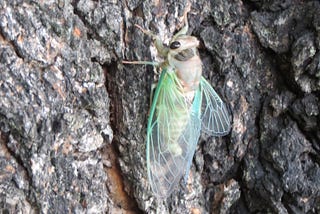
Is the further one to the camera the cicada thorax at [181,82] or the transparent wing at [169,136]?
the cicada thorax at [181,82]

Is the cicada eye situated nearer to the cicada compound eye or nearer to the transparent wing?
the cicada compound eye

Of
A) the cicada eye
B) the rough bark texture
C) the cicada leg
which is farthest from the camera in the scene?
the cicada eye

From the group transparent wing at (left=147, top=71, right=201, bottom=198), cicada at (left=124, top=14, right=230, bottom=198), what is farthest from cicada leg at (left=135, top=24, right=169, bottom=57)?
transparent wing at (left=147, top=71, right=201, bottom=198)

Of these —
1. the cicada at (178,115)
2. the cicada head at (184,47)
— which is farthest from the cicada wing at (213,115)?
the cicada head at (184,47)

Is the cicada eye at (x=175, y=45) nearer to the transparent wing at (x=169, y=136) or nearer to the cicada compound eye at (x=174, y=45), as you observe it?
the cicada compound eye at (x=174, y=45)

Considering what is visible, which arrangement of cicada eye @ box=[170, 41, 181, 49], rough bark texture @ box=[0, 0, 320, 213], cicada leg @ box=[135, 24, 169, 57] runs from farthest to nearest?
cicada eye @ box=[170, 41, 181, 49]
cicada leg @ box=[135, 24, 169, 57]
rough bark texture @ box=[0, 0, 320, 213]

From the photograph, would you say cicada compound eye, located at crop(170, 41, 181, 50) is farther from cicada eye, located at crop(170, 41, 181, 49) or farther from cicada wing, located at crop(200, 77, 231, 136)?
cicada wing, located at crop(200, 77, 231, 136)

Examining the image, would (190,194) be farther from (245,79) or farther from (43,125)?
(43,125)

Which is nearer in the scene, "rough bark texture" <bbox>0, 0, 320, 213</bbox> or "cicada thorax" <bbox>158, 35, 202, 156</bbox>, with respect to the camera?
"rough bark texture" <bbox>0, 0, 320, 213</bbox>

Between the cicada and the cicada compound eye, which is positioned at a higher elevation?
the cicada compound eye
